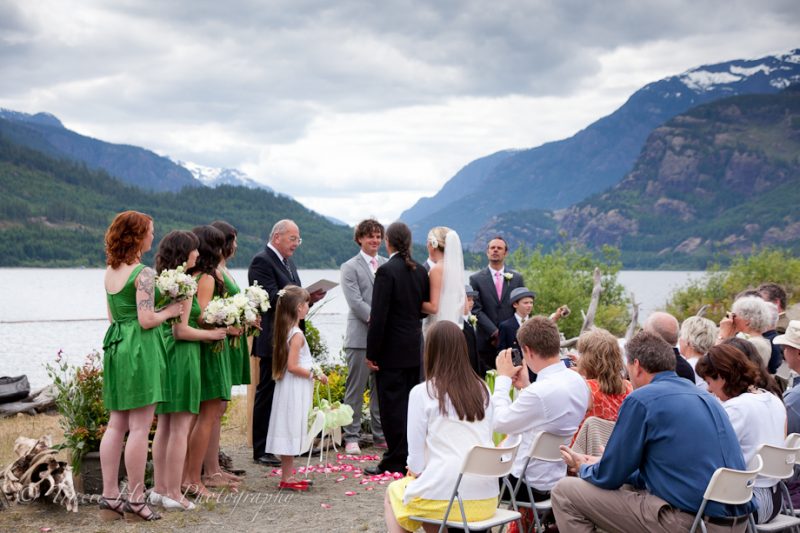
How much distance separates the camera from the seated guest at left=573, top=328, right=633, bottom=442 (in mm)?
5102

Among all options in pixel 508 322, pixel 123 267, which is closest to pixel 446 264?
pixel 508 322

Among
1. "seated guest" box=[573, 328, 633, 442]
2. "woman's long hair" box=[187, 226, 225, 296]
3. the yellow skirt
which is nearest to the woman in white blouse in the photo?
the yellow skirt

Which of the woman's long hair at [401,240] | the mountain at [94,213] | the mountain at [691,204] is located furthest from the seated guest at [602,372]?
the mountain at [691,204]

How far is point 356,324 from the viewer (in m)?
8.85

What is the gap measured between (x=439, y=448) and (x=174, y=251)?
2.71m

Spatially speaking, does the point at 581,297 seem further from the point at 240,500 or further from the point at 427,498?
the point at 427,498

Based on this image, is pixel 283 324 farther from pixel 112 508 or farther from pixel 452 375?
pixel 452 375

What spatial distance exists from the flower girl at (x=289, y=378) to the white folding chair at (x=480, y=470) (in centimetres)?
278

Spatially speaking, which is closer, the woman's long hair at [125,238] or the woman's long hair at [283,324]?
the woman's long hair at [125,238]

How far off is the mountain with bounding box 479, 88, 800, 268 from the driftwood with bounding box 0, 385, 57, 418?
141197 millimetres

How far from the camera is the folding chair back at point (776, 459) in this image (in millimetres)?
4477

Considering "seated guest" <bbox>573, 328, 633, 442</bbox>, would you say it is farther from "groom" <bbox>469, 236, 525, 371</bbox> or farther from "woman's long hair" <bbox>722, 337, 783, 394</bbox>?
"groom" <bbox>469, 236, 525, 371</bbox>

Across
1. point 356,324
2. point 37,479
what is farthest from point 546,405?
point 356,324

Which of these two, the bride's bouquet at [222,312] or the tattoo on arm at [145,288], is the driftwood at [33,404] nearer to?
the bride's bouquet at [222,312]
